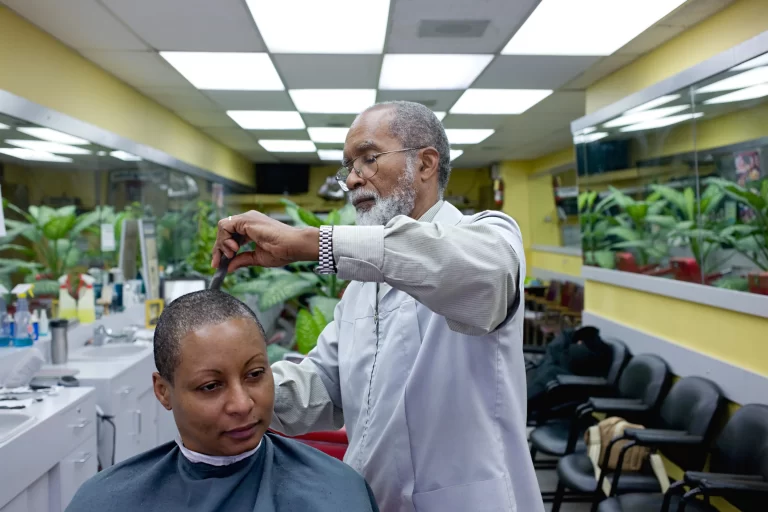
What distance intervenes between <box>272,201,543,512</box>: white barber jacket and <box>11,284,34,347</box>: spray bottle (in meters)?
2.30

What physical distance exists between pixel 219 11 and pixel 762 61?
2615mm

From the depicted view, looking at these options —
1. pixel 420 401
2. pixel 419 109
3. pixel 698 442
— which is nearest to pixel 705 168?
pixel 698 442

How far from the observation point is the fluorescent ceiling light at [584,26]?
329 cm

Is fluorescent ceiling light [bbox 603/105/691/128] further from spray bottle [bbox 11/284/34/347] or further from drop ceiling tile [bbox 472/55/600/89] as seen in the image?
spray bottle [bbox 11/284/34/347]

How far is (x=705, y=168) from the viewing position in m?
3.13

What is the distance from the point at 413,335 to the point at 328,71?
3603 mm

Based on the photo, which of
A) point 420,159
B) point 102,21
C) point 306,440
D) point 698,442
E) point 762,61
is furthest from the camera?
point 102,21

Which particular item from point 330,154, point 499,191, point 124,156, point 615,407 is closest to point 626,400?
point 615,407

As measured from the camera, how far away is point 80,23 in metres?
3.59

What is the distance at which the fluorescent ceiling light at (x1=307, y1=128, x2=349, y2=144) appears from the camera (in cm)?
731

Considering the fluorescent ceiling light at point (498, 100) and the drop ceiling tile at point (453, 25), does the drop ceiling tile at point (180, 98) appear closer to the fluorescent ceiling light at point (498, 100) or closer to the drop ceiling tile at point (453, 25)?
the drop ceiling tile at point (453, 25)

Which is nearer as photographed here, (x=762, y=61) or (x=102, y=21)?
(x=762, y=61)

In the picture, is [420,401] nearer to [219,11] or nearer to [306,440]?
[306,440]

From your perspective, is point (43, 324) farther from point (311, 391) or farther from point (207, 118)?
point (207, 118)
